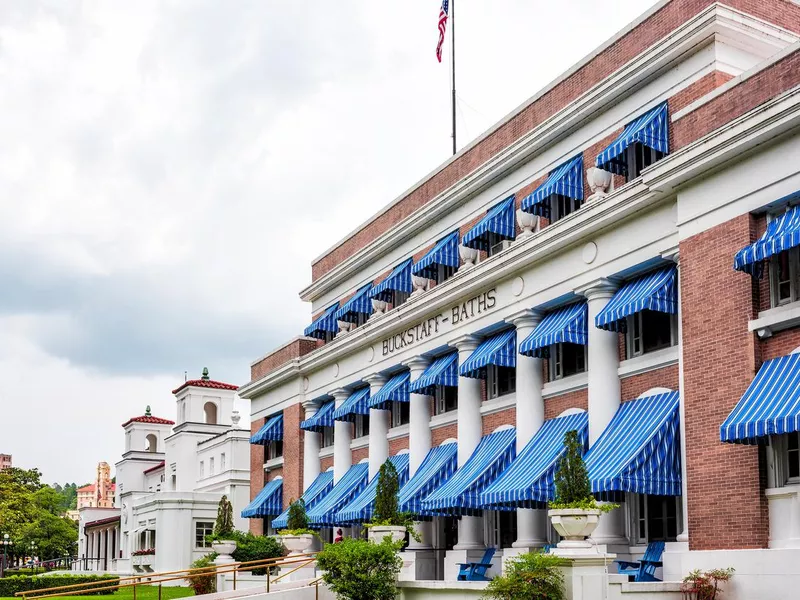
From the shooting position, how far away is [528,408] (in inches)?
1100

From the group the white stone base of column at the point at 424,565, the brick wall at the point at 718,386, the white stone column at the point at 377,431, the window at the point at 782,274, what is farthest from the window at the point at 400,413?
the window at the point at 782,274

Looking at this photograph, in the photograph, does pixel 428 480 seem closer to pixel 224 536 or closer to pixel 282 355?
pixel 224 536

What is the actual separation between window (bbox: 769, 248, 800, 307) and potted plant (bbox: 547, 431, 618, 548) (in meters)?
4.58

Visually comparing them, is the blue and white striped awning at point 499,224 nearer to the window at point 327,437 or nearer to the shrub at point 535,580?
the shrub at point 535,580

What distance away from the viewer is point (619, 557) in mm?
23938

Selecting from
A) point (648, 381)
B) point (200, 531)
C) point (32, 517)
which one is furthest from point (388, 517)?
point (32, 517)

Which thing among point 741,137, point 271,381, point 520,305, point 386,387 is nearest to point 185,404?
point 271,381

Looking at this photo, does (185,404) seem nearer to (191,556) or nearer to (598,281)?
(191,556)

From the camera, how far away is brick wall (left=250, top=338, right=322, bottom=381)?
44062mm

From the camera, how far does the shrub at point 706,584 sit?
19.4 metres

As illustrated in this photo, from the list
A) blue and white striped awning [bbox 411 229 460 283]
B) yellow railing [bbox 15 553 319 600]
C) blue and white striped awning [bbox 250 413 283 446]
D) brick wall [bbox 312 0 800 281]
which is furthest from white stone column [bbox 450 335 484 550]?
blue and white striped awning [bbox 250 413 283 446]

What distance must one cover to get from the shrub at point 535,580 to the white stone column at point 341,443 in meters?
19.9

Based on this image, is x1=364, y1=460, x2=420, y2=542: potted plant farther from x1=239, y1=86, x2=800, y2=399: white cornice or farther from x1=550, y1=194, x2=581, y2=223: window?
x1=550, y1=194, x2=581, y2=223: window

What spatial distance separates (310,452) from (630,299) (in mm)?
21433
